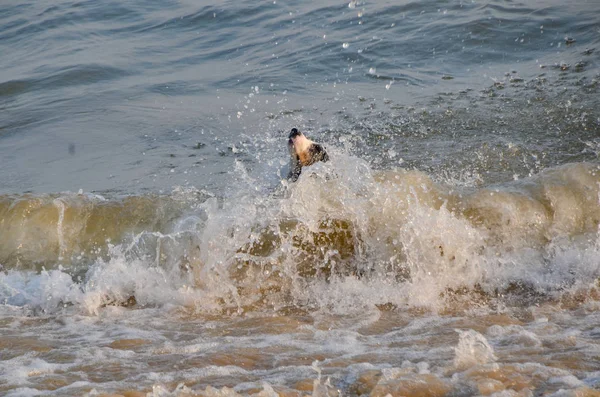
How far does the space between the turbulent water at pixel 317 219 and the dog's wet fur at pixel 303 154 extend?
0.41 feet

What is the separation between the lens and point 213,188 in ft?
22.2

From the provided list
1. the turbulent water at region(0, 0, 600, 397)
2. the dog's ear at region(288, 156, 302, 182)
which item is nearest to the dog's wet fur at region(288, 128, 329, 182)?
the dog's ear at region(288, 156, 302, 182)

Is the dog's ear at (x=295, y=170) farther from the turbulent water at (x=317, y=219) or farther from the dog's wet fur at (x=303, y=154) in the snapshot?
the turbulent water at (x=317, y=219)

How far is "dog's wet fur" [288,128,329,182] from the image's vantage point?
19.1 feet

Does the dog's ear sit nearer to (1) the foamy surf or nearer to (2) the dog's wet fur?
(2) the dog's wet fur

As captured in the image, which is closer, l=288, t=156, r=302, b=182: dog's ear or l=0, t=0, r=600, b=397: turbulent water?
l=0, t=0, r=600, b=397: turbulent water

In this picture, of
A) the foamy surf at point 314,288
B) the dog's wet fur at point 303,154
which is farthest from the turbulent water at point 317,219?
the dog's wet fur at point 303,154

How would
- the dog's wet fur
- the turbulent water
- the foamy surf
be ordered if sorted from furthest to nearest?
the dog's wet fur → the turbulent water → the foamy surf

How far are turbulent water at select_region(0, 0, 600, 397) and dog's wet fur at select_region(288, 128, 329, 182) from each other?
124mm

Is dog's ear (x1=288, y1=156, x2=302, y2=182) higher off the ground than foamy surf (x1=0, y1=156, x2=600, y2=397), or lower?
higher

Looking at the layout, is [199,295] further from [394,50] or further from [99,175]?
[394,50]

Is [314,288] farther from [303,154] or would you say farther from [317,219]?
[303,154]

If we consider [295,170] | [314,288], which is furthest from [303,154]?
[314,288]

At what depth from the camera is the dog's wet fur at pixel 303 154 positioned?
581 centimetres
